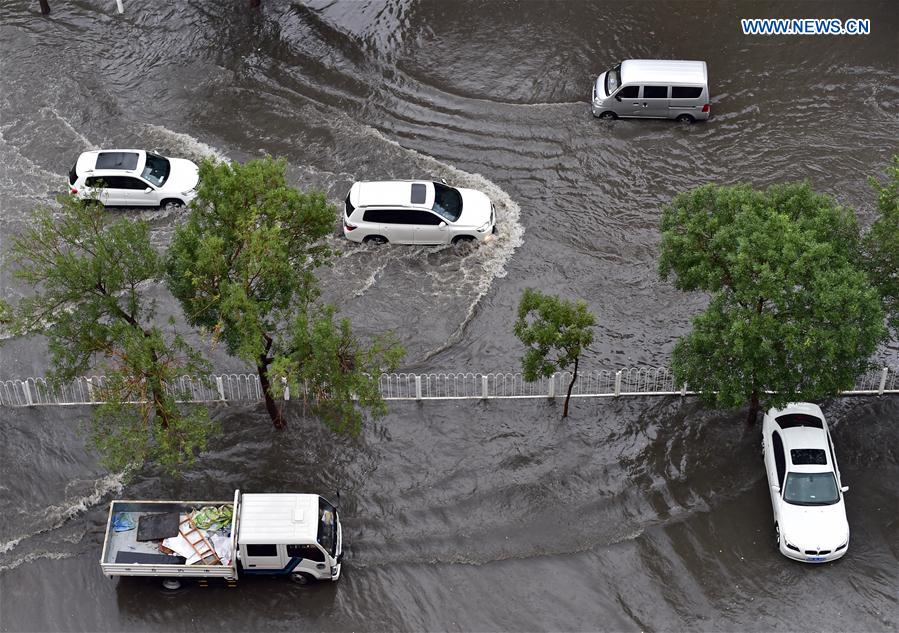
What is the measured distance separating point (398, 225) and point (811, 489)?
12.6 meters

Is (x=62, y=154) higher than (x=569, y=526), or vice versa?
(x=62, y=154)

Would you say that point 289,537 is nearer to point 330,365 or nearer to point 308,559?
point 308,559

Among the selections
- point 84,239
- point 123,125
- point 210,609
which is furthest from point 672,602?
point 123,125

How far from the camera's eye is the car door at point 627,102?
98.8ft

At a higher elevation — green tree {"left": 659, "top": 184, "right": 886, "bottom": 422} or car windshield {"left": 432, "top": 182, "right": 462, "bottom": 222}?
car windshield {"left": 432, "top": 182, "right": 462, "bottom": 222}

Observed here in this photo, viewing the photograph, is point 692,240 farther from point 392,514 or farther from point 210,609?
point 210,609

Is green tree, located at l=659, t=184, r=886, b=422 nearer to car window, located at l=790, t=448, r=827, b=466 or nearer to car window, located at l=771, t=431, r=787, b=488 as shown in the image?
car window, located at l=771, t=431, r=787, b=488

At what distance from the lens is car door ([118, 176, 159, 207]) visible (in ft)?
93.0

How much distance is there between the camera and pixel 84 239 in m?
20.5

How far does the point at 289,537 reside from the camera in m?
19.5

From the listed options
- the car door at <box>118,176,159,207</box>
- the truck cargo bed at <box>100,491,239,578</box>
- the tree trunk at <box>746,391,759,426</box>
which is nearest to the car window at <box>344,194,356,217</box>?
the car door at <box>118,176,159,207</box>

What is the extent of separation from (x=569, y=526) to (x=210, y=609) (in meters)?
7.68

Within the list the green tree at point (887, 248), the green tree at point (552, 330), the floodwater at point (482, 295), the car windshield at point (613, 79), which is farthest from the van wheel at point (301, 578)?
the car windshield at point (613, 79)

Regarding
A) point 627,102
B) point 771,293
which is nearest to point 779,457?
point 771,293
